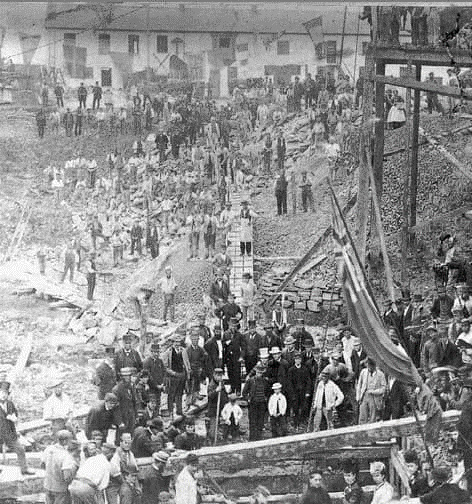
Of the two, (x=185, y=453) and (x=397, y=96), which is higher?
(x=397, y=96)

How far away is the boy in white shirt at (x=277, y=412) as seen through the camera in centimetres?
986

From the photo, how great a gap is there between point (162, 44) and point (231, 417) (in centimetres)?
287

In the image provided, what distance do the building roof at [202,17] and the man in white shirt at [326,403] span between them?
8.87 ft

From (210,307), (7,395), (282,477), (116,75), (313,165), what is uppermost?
(116,75)

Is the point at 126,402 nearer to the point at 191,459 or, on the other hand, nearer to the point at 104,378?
the point at 104,378

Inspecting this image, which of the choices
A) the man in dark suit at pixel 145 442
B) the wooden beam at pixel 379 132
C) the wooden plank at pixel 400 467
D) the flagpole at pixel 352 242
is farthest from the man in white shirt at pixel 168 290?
the wooden plank at pixel 400 467

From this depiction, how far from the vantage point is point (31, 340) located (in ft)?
32.4

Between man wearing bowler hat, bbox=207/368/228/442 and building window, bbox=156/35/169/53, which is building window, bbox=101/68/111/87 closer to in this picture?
building window, bbox=156/35/169/53

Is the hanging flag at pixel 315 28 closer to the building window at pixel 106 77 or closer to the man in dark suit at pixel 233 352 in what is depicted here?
the building window at pixel 106 77

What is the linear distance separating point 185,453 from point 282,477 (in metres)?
0.76

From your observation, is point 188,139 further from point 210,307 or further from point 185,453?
point 185,453

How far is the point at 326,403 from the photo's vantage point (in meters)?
9.86

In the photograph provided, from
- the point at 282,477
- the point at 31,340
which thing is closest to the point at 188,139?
the point at 31,340

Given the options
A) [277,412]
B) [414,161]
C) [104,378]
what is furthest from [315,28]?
[104,378]
